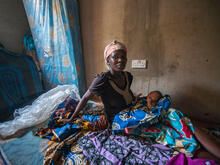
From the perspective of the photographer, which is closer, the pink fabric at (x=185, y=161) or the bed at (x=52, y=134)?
the pink fabric at (x=185, y=161)

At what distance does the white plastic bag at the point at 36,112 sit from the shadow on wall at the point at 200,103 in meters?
1.45

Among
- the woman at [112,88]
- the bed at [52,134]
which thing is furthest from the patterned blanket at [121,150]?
the woman at [112,88]

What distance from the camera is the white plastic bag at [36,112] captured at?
36.9 inches

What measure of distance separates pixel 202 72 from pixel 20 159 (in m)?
1.90

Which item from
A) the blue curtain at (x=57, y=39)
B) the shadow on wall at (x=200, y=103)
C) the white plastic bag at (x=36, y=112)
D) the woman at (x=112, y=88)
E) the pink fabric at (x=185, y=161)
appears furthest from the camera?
the blue curtain at (x=57, y=39)

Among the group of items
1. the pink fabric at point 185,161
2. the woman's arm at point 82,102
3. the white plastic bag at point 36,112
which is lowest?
the pink fabric at point 185,161

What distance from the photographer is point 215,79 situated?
109cm

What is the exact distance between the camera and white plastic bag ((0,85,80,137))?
936 mm

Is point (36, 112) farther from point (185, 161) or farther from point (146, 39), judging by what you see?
point (146, 39)

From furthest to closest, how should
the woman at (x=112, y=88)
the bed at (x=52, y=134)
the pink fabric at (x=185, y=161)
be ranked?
the woman at (x=112, y=88)
the bed at (x=52, y=134)
the pink fabric at (x=185, y=161)

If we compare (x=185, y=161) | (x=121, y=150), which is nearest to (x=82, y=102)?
(x=121, y=150)

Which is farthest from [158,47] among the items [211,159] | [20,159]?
[20,159]

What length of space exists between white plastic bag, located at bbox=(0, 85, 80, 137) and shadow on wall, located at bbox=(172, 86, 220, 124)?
4.76 feet

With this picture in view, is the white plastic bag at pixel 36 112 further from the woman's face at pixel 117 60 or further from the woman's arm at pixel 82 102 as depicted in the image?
the woman's face at pixel 117 60
